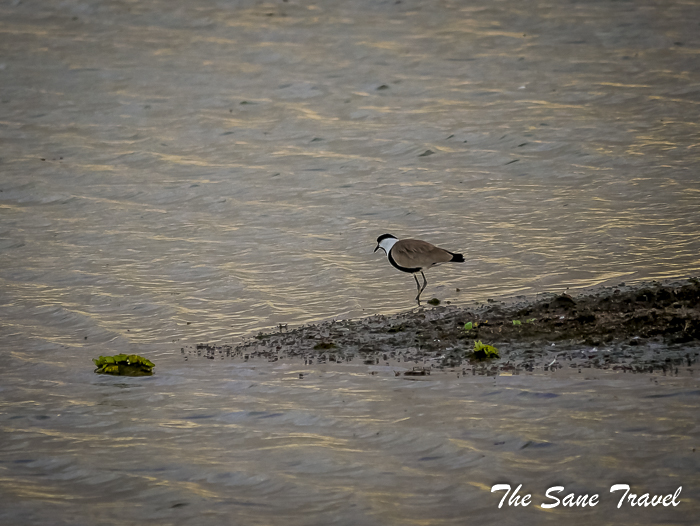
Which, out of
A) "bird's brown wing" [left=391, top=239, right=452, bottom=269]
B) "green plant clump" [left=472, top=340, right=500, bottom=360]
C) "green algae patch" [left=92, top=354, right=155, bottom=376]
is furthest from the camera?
"bird's brown wing" [left=391, top=239, right=452, bottom=269]

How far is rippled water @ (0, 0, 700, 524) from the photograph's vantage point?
207 inches

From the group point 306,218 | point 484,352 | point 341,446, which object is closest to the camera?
point 341,446

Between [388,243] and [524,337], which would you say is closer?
[524,337]

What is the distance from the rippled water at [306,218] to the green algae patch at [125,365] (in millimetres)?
204

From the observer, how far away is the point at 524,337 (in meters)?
6.92

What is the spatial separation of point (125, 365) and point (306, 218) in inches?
209

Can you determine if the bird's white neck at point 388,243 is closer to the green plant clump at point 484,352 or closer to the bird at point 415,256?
the bird at point 415,256

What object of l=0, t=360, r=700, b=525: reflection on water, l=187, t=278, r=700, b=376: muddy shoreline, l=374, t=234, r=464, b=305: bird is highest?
l=374, t=234, r=464, b=305: bird

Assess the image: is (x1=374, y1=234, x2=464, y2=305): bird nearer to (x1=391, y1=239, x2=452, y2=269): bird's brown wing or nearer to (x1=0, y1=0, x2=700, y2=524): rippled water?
(x1=391, y1=239, x2=452, y2=269): bird's brown wing

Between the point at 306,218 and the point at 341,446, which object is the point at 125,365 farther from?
the point at 306,218

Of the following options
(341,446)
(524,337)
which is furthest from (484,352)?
(341,446)

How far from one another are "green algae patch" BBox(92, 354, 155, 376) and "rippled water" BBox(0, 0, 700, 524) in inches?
8.0

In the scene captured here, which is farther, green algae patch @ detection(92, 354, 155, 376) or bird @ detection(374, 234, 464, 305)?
bird @ detection(374, 234, 464, 305)

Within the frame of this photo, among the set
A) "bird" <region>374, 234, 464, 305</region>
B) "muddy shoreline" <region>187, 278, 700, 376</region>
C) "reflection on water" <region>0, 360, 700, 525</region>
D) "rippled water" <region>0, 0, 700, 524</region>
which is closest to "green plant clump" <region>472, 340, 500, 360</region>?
"muddy shoreline" <region>187, 278, 700, 376</region>
